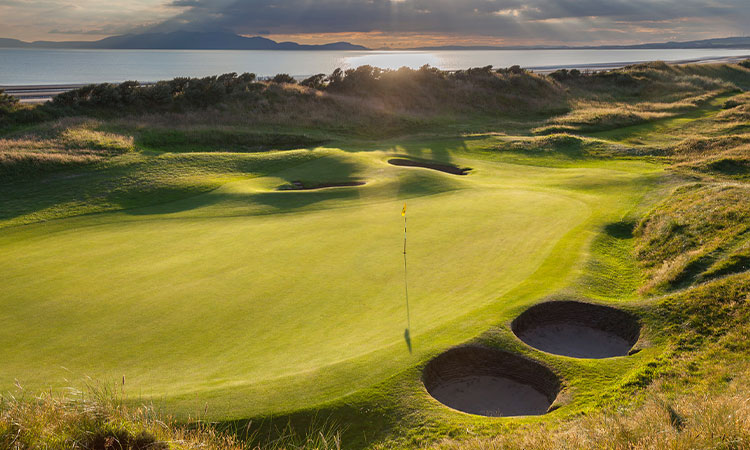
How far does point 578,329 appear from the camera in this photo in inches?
395

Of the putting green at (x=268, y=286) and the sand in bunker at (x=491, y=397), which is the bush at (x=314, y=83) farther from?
the sand in bunker at (x=491, y=397)

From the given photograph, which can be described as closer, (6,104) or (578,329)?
(578,329)

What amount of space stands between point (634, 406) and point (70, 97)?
163 ft

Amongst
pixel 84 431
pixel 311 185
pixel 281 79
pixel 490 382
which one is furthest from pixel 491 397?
pixel 281 79

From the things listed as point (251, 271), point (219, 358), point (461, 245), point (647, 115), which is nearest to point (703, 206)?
point (461, 245)

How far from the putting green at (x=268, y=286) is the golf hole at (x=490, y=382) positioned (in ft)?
1.21

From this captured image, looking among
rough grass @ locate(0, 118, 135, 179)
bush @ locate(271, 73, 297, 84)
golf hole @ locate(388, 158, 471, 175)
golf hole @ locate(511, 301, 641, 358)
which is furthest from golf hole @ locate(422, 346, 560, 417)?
bush @ locate(271, 73, 297, 84)

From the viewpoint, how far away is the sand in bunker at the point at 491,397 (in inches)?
302

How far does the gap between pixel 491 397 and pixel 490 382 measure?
41 cm

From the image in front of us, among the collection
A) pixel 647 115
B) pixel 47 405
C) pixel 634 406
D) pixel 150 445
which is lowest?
pixel 634 406

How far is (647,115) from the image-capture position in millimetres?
48719

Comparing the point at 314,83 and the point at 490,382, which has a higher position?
the point at 314,83

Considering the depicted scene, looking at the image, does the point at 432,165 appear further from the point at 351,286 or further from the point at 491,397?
the point at 491,397

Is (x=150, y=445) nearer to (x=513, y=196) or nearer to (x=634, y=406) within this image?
(x=634, y=406)
